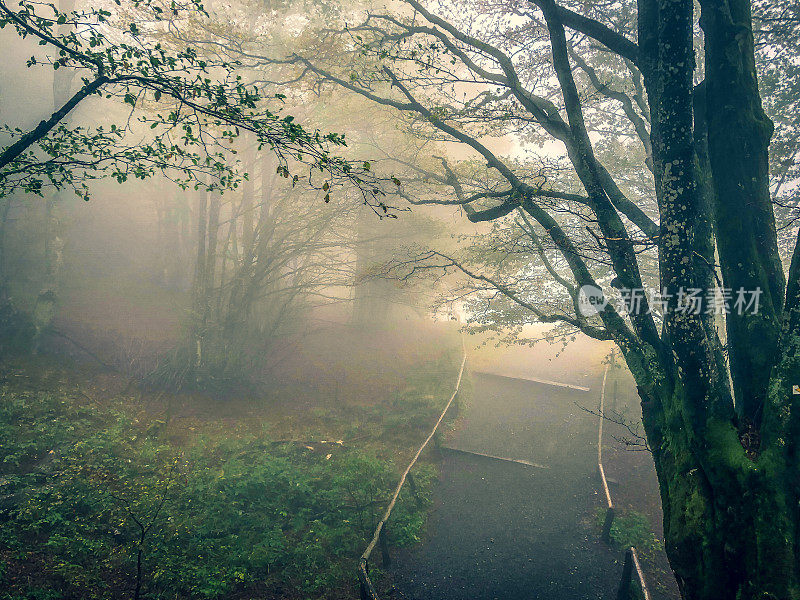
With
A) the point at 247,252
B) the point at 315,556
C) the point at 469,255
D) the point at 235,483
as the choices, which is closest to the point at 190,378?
the point at 247,252

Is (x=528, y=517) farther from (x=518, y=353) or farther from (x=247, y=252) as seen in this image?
(x=518, y=353)

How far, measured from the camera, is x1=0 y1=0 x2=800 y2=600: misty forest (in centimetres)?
402

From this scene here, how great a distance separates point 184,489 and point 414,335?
13499 millimetres

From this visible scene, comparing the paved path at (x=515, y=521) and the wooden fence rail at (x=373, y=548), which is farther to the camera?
the paved path at (x=515, y=521)

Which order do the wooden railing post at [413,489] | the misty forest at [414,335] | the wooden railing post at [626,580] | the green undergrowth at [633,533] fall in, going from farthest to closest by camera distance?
the wooden railing post at [413,489]
the green undergrowth at [633,533]
the wooden railing post at [626,580]
the misty forest at [414,335]

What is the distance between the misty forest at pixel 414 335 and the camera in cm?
402

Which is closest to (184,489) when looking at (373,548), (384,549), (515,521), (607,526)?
(373,548)

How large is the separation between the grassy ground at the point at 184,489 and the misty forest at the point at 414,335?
63 mm

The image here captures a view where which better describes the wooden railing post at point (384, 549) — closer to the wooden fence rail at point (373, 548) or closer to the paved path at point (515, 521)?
the wooden fence rail at point (373, 548)

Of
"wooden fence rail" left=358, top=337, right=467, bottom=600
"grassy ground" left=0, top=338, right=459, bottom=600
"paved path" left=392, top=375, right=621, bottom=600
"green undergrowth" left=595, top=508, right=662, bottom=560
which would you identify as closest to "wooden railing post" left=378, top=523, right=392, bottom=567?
"wooden fence rail" left=358, top=337, right=467, bottom=600

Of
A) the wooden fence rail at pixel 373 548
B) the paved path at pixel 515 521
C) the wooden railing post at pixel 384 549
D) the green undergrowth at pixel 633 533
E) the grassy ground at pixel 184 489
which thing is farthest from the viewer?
the green undergrowth at pixel 633 533

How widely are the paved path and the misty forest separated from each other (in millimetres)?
75

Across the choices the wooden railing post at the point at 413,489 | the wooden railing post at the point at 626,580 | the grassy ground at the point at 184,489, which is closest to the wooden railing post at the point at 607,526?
the wooden railing post at the point at 626,580

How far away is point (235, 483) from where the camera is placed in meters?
8.34
